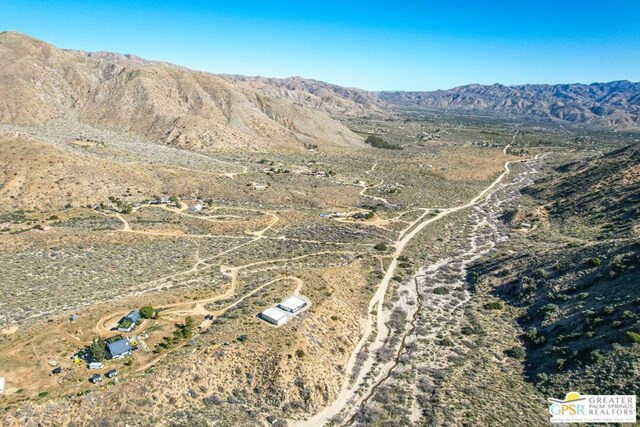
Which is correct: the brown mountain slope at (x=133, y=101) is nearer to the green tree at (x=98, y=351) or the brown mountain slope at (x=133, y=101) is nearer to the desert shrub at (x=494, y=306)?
the green tree at (x=98, y=351)

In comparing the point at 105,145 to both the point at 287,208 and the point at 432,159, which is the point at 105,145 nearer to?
the point at 287,208

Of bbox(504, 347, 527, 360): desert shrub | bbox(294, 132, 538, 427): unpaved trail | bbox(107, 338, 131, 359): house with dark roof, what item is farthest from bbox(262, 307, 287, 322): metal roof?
bbox(504, 347, 527, 360): desert shrub

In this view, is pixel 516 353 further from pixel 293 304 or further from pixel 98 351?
pixel 98 351

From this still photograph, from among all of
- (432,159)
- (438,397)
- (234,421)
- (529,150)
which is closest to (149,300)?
(234,421)

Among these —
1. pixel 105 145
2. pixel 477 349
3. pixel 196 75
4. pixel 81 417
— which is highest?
pixel 196 75

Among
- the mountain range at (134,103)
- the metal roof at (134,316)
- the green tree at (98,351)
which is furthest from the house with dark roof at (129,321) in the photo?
the mountain range at (134,103)

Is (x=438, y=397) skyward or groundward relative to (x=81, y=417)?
groundward
